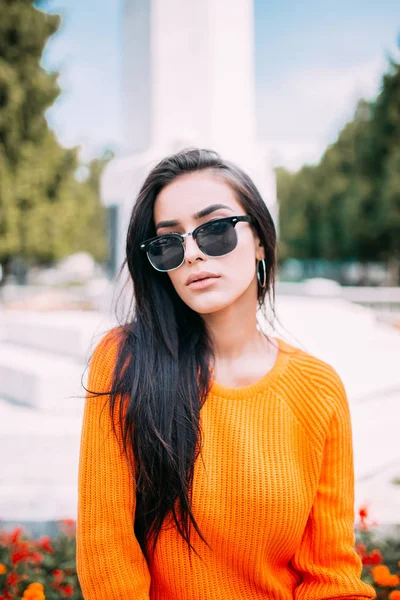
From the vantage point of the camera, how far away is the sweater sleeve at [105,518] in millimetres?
1238

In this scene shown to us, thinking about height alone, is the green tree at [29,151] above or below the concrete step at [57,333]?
above

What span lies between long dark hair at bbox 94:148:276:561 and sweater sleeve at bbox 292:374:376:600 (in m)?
0.33

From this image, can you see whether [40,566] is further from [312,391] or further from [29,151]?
[29,151]

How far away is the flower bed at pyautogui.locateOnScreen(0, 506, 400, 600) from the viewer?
76.3 inches

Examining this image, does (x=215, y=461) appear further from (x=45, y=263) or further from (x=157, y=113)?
(x=45, y=263)

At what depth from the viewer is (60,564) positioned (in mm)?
2145

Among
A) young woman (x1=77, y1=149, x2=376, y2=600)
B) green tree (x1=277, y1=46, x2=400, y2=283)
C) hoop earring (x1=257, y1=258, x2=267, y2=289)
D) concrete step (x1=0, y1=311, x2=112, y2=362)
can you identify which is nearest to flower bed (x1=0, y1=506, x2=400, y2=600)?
young woman (x1=77, y1=149, x2=376, y2=600)

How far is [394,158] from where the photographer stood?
19375 millimetres

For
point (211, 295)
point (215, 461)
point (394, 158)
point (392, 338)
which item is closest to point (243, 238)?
point (211, 295)

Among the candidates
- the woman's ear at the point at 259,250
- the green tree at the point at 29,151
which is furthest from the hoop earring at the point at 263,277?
the green tree at the point at 29,151

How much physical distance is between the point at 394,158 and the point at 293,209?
10.9 meters

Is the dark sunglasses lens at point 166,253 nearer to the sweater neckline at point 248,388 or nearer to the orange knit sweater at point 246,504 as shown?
the orange knit sweater at point 246,504

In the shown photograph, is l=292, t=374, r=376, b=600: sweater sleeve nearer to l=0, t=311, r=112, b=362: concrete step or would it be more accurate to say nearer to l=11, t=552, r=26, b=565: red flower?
l=11, t=552, r=26, b=565: red flower

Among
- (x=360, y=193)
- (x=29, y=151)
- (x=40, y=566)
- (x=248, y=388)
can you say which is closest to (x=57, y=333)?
(x=40, y=566)
